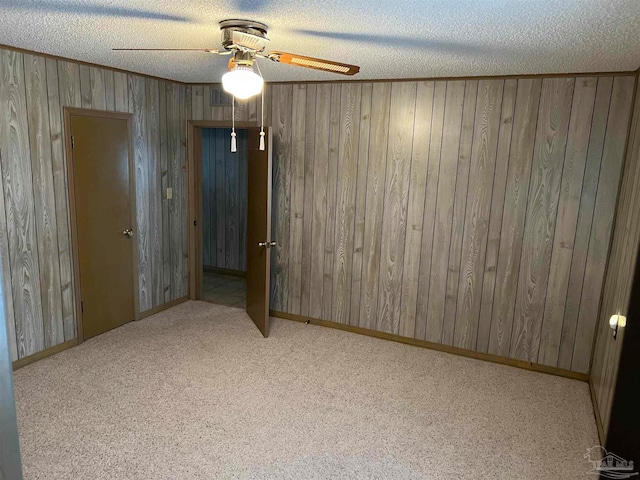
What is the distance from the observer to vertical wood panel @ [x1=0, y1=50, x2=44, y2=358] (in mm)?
3309

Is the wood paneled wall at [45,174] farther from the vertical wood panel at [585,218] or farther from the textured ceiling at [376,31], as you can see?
the vertical wood panel at [585,218]

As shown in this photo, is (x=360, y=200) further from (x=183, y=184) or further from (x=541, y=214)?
(x=183, y=184)

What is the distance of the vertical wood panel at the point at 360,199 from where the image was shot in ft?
13.7

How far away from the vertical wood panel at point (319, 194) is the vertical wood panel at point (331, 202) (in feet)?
0.11

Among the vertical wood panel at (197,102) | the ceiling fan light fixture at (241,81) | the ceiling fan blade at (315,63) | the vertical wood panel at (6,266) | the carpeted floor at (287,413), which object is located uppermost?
the vertical wood panel at (197,102)

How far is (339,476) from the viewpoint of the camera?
8.29 feet

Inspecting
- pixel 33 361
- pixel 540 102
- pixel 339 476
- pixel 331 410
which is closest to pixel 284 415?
pixel 331 410

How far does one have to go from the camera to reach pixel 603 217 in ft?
11.5

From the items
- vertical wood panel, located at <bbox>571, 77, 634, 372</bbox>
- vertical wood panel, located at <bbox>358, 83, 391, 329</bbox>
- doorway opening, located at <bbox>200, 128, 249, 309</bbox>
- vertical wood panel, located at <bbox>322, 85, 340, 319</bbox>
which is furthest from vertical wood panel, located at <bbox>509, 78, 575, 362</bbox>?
doorway opening, located at <bbox>200, 128, 249, 309</bbox>

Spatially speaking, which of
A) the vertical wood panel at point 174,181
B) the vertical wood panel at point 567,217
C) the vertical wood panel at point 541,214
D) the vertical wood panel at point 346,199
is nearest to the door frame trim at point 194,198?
the vertical wood panel at point 174,181

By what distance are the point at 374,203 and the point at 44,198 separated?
109 inches

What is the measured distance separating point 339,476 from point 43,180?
3.09 meters

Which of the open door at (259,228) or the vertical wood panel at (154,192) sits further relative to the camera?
the vertical wood panel at (154,192)

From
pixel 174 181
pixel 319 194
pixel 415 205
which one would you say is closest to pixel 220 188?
pixel 174 181
